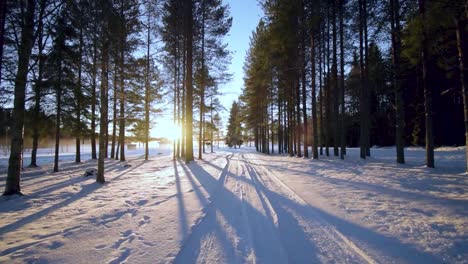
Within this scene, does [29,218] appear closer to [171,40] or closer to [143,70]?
[143,70]

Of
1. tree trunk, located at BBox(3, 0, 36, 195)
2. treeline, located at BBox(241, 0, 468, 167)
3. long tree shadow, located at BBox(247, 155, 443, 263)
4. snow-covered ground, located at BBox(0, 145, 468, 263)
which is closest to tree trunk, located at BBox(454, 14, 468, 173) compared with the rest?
treeline, located at BBox(241, 0, 468, 167)

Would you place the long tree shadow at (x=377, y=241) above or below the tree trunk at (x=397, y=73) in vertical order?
below

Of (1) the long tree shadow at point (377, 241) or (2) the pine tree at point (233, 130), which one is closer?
(1) the long tree shadow at point (377, 241)

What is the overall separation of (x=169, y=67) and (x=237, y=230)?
18623mm

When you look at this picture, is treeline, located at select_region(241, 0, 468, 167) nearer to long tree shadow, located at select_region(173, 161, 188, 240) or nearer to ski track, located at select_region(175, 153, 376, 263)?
ski track, located at select_region(175, 153, 376, 263)

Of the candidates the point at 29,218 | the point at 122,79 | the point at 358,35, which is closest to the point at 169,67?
the point at 122,79

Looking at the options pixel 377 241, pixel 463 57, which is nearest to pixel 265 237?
pixel 377 241

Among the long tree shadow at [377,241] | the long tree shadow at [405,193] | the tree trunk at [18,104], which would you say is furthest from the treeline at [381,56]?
the tree trunk at [18,104]

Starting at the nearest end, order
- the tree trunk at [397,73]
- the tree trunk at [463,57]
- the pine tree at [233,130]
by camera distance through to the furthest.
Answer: the tree trunk at [463,57]
the tree trunk at [397,73]
the pine tree at [233,130]

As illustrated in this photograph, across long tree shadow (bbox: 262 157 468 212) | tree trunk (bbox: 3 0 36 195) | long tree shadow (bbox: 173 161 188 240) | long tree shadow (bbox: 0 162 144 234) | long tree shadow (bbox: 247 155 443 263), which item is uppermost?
tree trunk (bbox: 3 0 36 195)

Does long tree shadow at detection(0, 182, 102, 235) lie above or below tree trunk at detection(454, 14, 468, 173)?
below

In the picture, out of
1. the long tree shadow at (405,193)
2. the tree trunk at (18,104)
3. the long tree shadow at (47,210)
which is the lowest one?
the long tree shadow at (47,210)

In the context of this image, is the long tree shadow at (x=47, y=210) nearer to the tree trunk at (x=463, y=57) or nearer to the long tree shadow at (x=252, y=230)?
the long tree shadow at (x=252, y=230)

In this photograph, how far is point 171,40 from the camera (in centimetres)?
1747
